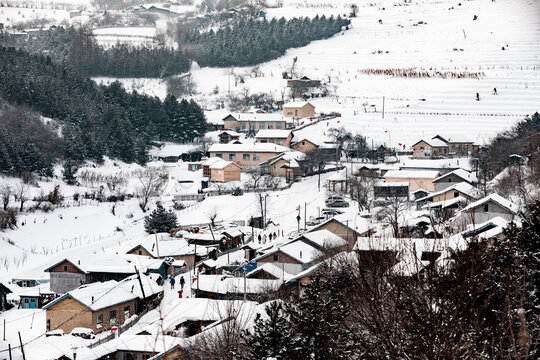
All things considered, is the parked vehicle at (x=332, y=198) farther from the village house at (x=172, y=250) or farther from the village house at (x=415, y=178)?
the village house at (x=172, y=250)

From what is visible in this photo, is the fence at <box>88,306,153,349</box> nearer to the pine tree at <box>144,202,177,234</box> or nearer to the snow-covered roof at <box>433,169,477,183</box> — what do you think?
the pine tree at <box>144,202,177,234</box>

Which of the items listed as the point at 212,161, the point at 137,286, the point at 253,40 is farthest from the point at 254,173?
the point at 253,40

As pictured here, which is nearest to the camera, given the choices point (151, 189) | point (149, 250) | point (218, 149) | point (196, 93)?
point (149, 250)

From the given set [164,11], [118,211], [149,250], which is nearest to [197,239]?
[149,250]

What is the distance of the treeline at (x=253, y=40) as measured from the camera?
68.2m

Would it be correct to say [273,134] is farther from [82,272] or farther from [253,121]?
[82,272]

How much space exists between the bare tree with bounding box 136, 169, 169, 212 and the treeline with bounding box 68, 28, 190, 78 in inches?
1035

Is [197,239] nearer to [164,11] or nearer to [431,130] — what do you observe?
[431,130]

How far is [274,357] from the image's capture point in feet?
26.7

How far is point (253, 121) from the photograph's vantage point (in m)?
48.6

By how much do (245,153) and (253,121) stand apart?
8.36m

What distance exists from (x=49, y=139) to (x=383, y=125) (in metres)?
21.1

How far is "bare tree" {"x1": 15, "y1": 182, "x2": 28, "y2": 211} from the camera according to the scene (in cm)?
2944

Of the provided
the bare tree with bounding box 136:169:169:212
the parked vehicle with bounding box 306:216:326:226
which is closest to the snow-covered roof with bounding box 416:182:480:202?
the parked vehicle with bounding box 306:216:326:226
